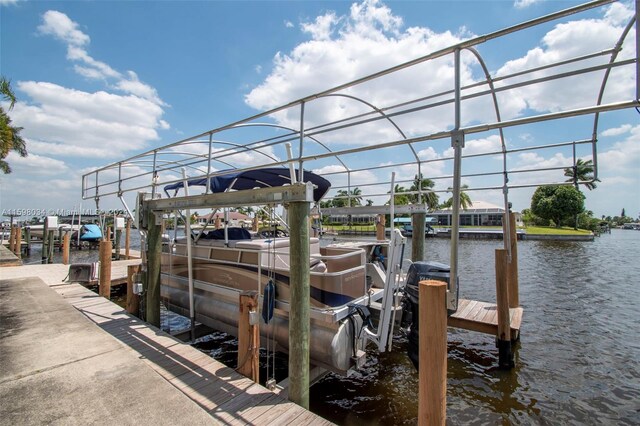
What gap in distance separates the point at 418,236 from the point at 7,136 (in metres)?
22.2

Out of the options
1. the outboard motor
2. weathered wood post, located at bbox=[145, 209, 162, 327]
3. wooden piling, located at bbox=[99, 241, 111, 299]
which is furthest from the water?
wooden piling, located at bbox=[99, 241, 111, 299]

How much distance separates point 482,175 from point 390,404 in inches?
151

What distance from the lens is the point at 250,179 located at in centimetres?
664

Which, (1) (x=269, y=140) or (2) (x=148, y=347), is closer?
(2) (x=148, y=347)

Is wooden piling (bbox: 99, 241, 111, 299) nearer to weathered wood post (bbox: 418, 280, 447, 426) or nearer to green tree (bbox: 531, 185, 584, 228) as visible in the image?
weathered wood post (bbox: 418, 280, 447, 426)

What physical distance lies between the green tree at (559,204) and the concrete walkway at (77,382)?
54.6 metres

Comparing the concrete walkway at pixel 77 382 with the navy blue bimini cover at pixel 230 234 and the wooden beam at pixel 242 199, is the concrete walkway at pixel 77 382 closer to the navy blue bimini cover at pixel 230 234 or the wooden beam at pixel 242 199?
the wooden beam at pixel 242 199

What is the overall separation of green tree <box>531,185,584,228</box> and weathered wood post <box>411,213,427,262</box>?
4886 cm

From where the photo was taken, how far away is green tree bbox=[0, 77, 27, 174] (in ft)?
45.5

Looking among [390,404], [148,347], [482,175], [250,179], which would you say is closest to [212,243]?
[250,179]

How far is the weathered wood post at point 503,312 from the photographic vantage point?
5.72 m

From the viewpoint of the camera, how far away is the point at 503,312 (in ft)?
18.9

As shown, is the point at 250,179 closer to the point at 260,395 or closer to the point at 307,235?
the point at 307,235

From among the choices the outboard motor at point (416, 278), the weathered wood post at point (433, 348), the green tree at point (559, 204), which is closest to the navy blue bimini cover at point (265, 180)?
the outboard motor at point (416, 278)
